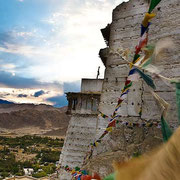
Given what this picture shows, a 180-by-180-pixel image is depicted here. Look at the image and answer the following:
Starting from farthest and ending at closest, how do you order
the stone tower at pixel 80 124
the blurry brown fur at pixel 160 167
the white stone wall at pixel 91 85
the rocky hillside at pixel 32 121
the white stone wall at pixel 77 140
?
the rocky hillside at pixel 32 121 < the white stone wall at pixel 91 85 < the stone tower at pixel 80 124 < the white stone wall at pixel 77 140 < the blurry brown fur at pixel 160 167

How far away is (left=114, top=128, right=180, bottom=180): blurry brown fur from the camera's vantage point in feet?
2.89

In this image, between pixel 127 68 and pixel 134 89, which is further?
pixel 127 68

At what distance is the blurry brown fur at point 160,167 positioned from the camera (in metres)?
0.88

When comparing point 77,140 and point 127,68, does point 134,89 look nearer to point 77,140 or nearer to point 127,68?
point 127,68

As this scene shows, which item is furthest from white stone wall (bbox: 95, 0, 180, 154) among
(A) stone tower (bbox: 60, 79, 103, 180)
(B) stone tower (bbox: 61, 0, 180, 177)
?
(A) stone tower (bbox: 60, 79, 103, 180)

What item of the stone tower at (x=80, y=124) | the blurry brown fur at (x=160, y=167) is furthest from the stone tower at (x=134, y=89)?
the stone tower at (x=80, y=124)

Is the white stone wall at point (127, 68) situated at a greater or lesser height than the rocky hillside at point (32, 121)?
greater

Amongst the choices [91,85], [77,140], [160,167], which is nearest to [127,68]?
[160,167]

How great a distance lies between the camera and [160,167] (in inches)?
35.7

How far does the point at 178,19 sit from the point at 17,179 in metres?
21.1

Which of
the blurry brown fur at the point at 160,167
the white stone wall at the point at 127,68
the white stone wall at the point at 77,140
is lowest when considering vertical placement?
the white stone wall at the point at 77,140

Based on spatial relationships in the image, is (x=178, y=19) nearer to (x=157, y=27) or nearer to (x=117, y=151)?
(x=157, y=27)

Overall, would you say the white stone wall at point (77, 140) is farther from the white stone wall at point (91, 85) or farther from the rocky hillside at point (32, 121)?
the rocky hillside at point (32, 121)

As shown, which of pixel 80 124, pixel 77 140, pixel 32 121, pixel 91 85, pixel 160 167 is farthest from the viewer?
pixel 32 121
